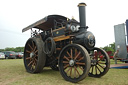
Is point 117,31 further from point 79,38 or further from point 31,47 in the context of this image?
point 31,47

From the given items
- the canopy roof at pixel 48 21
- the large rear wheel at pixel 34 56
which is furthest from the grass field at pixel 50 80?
the canopy roof at pixel 48 21

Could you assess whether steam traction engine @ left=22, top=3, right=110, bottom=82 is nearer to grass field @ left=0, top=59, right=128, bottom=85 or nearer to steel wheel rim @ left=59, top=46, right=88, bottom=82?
steel wheel rim @ left=59, top=46, right=88, bottom=82

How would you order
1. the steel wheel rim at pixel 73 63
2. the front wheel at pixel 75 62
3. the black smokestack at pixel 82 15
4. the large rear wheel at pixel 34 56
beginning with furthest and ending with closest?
the large rear wheel at pixel 34 56
the black smokestack at pixel 82 15
the steel wheel rim at pixel 73 63
the front wheel at pixel 75 62

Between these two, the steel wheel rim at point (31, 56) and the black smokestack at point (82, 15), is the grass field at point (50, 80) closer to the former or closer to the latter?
the steel wheel rim at point (31, 56)

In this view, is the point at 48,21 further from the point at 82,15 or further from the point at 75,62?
the point at 75,62

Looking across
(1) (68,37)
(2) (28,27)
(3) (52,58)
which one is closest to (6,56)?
(2) (28,27)

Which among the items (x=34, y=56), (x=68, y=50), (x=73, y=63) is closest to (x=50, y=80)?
(x=73, y=63)

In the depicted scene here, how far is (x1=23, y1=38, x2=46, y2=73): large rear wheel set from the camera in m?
5.89

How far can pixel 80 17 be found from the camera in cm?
528

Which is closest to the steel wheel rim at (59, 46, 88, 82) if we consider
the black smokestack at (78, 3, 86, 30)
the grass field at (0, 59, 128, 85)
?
the grass field at (0, 59, 128, 85)

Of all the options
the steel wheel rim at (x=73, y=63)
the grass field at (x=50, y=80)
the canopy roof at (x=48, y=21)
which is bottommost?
the grass field at (x=50, y=80)

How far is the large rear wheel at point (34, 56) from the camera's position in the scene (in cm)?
589

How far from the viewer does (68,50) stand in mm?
5055

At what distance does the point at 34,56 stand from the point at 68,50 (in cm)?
207
